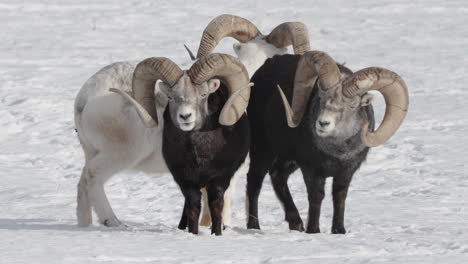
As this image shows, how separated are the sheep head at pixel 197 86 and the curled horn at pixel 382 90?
1.09 meters

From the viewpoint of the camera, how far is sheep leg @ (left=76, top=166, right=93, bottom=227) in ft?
40.9

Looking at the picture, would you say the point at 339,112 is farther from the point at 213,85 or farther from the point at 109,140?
the point at 109,140

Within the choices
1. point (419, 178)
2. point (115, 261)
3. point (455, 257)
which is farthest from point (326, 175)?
point (419, 178)

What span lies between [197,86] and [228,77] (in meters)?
0.42

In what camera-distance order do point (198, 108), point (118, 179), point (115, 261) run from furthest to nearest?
point (118, 179), point (198, 108), point (115, 261)

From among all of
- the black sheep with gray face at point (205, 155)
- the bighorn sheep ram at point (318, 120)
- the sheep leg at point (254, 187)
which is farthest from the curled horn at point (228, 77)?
the sheep leg at point (254, 187)

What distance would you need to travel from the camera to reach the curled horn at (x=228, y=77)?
441 inches

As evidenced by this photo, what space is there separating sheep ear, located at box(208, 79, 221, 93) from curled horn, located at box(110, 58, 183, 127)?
312 mm

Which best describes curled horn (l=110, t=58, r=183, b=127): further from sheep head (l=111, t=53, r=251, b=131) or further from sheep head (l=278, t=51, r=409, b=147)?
sheep head (l=278, t=51, r=409, b=147)

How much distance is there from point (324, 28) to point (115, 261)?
60.5 ft

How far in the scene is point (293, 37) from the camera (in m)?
13.9

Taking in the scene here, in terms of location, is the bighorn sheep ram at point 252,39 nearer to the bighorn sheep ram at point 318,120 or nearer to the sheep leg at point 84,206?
the bighorn sheep ram at point 318,120

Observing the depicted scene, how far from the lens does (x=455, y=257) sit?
9.71 metres

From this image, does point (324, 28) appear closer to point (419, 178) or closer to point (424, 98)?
point (424, 98)
